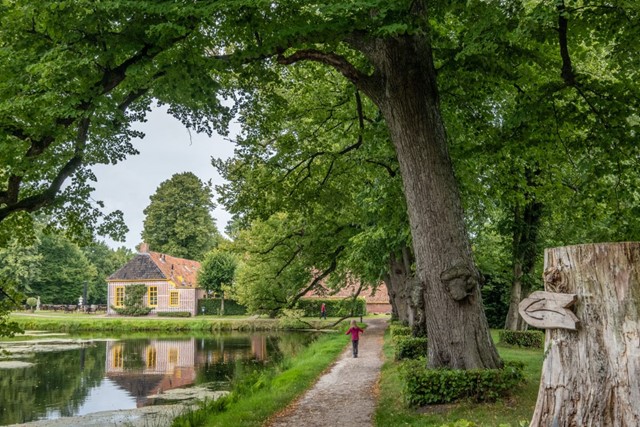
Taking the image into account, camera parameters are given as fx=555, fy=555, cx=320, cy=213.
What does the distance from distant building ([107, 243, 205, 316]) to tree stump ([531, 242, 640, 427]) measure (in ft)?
161

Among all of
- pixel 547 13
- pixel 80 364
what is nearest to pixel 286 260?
pixel 80 364

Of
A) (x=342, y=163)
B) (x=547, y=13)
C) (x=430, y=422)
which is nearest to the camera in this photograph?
(x=547, y=13)

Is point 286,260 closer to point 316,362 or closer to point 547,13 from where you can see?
point 316,362

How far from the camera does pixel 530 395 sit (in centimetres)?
851

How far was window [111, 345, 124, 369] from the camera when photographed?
22.4m

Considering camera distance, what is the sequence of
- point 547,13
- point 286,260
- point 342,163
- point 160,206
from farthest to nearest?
point 160,206 < point 286,260 < point 342,163 < point 547,13

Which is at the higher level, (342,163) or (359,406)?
(342,163)

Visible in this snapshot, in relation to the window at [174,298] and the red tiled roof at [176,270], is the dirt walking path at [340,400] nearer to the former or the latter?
the window at [174,298]

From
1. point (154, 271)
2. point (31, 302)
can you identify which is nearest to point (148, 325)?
point (154, 271)

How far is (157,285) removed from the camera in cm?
5266

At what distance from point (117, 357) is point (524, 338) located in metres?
17.2

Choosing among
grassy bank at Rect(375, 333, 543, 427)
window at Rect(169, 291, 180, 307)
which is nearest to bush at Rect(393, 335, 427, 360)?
grassy bank at Rect(375, 333, 543, 427)

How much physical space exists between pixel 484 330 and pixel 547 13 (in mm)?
4733

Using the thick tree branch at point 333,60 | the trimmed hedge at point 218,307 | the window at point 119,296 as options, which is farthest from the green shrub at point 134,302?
the thick tree branch at point 333,60
